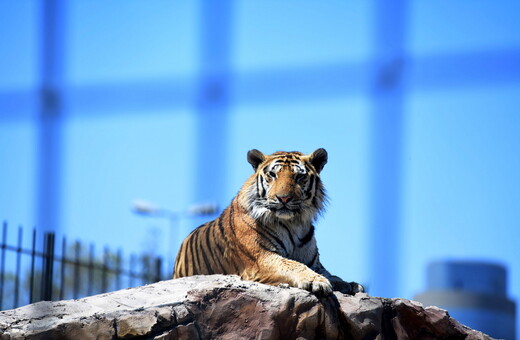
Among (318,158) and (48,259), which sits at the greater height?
(318,158)

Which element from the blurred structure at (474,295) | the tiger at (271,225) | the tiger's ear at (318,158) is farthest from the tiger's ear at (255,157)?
the blurred structure at (474,295)

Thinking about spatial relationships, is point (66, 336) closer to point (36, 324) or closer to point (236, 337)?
point (36, 324)

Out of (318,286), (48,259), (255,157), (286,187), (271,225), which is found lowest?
(48,259)

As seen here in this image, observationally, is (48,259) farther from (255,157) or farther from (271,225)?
(271,225)

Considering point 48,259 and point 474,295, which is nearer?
point 48,259

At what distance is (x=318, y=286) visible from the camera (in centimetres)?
773

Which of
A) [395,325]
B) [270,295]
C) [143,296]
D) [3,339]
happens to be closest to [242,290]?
[270,295]

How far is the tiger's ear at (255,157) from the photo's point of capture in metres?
9.02

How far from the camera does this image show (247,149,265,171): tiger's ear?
355 inches

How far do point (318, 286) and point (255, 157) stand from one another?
1.70 metres

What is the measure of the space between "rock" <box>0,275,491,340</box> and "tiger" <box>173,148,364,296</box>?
0.33 m

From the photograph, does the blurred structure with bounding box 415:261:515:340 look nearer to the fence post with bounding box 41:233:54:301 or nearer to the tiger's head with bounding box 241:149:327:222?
the fence post with bounding box 41:233:54:301

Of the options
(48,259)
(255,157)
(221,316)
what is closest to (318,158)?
(255,157)

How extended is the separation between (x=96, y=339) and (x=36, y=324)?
420 mm
